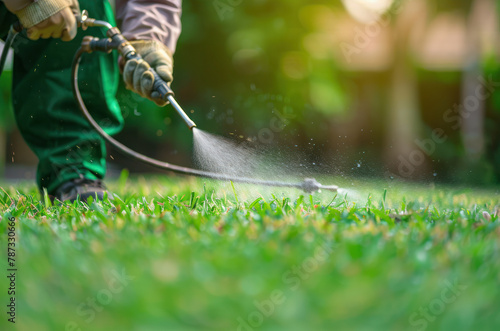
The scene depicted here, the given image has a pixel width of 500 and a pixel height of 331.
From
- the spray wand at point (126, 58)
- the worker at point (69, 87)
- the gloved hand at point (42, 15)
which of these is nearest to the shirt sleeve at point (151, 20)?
the worker at point (69, 87)

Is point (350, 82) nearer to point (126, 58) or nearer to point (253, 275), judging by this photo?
point (126, 58)

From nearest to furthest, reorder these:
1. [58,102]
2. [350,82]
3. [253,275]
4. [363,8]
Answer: [253,275], [58,102], [363,8], [350,82]

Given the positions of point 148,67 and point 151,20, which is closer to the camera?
point 148,67

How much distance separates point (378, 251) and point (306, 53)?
6.12 m

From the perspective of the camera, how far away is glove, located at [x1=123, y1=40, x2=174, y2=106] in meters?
2.30

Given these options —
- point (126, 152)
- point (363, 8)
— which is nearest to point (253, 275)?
point (126, 152)

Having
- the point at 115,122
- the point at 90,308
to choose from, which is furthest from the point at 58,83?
the point at 90,308

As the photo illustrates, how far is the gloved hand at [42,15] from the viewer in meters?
2.11

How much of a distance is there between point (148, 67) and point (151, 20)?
0.38 meters

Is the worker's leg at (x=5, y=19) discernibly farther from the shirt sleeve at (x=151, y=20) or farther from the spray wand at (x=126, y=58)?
the shirt sleeve at (x=151, y=20)

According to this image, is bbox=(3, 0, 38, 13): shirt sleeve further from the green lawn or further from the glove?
the green lawn

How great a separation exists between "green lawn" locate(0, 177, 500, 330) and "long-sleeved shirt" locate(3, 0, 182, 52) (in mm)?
1217

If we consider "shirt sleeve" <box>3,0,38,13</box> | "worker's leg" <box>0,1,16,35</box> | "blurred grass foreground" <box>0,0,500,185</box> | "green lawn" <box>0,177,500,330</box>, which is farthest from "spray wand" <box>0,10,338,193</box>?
"blurred grass foreground" <box>0,0,500,185</box>

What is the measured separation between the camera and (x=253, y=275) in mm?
1003
